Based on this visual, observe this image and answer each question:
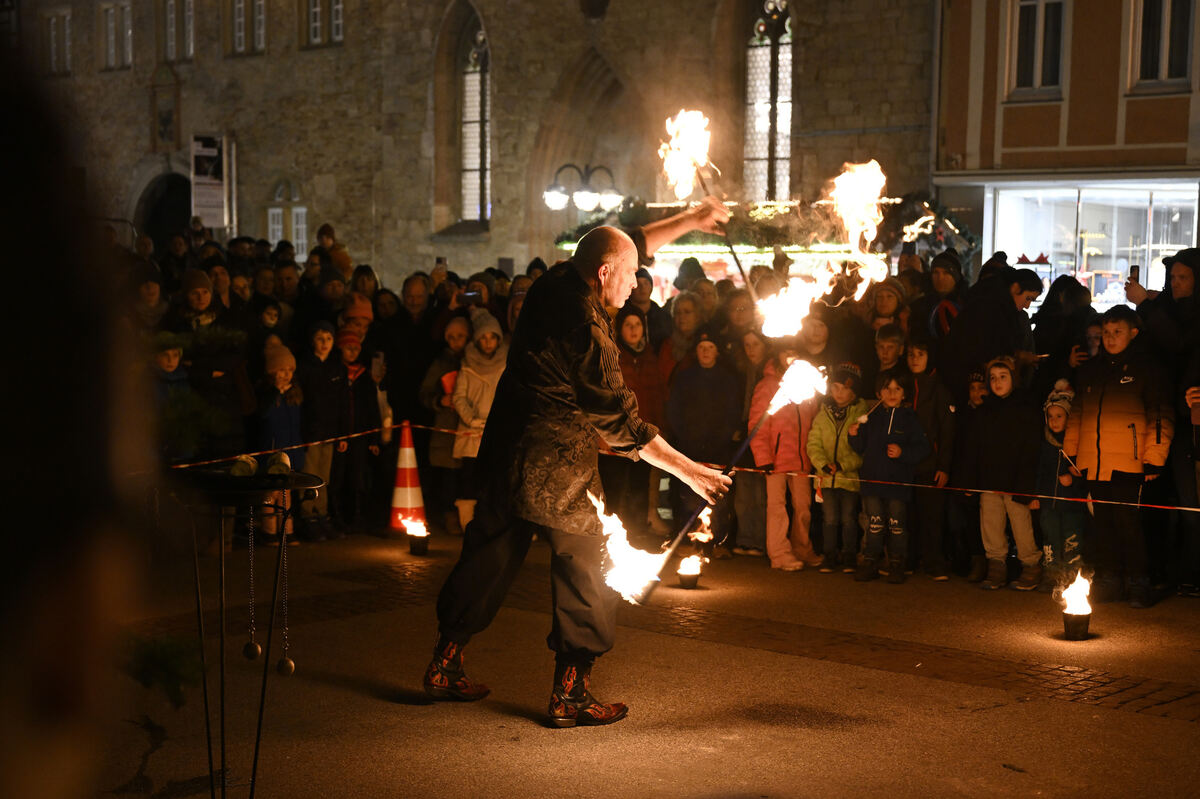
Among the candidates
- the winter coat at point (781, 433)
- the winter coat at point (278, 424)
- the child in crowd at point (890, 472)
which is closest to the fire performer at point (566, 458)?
the child in crowd at point (890, 472)

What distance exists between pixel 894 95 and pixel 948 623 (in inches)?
601

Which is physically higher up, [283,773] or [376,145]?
[376,145]

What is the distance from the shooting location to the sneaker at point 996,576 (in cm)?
1022

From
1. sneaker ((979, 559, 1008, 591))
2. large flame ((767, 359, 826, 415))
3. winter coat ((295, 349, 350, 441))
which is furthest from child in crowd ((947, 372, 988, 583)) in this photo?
winter coat ((295, 349, 350, 441))

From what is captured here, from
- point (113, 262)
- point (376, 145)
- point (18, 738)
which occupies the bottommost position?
point (18, 738)

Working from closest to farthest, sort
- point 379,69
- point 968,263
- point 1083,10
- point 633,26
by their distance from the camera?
1. point 968,263
2. point 1083,10
3. point 633,26
4. point 379,69

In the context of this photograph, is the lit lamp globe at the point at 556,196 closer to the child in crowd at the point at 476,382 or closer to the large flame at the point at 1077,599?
the child in crowd at the point at 476,382

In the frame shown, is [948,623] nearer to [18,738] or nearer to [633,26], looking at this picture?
[18,738]

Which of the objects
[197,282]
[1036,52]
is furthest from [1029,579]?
[1036,52]

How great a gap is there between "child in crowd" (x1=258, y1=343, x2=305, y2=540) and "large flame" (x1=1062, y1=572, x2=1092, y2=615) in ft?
20.1

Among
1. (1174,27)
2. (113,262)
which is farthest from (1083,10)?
(113,262)

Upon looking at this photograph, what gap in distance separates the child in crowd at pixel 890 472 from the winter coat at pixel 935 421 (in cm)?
10

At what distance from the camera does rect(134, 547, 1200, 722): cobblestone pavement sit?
7.26m

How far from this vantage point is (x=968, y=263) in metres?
19.2
